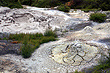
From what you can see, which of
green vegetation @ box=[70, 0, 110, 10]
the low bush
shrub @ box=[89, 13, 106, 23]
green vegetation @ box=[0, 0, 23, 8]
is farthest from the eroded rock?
green vegetation @ box=[70, 0, 110, 10]

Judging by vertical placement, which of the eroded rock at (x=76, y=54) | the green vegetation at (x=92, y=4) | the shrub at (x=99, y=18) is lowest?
the eroded rock at (x=76, y=54)

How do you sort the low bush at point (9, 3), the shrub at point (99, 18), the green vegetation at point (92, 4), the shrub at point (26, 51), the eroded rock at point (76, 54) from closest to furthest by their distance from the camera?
the eroded rock at point (76, 54) < the shrub at point (26, 51) < the shrub at point (99, 18) < the low bush at point (9, 3) < the green vegetation at point (92, 4)

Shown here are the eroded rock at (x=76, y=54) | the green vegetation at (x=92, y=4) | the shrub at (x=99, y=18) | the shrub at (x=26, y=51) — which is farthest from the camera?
the green vegetation at (x=92, y=4)

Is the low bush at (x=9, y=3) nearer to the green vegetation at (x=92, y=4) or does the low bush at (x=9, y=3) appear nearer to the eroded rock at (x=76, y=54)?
the green vegetation at (x=92, y=4)

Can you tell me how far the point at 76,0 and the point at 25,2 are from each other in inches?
545

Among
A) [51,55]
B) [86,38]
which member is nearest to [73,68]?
[51,55]

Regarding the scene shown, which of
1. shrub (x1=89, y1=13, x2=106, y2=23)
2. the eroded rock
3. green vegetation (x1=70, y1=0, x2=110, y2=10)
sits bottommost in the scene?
the eroded rock

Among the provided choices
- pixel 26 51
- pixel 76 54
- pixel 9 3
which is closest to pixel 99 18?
pixel 76 54

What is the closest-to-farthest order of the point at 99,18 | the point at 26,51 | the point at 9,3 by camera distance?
1. the point at 26,51
2. the point at 99,18
3. the point at 9,3

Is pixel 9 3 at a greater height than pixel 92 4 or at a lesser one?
greater

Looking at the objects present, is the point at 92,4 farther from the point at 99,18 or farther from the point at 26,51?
the point at 26,51

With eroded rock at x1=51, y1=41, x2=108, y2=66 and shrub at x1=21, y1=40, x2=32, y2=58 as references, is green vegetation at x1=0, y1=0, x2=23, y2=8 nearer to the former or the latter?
shrub at x1=21, y1=40, x2=32, y2=58

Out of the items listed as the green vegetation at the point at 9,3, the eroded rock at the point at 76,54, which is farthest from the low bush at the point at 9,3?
the eroded rock at the point at 76,54

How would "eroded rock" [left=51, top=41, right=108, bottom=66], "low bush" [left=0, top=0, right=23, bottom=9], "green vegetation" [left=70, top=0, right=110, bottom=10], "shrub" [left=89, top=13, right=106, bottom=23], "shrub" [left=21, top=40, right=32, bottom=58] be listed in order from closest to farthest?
"eroded rock" [left=51, top=41, right=108, bottom=66], "shrub" [left=21, top=40, right=32, bottom=58], "shrub" [left=89, top=13, right=106, bottom=23], "low bush" [left=0, top=0, right=23, bottom=9], "green vegetation" [left=70, top=0, right=110, bottom=10]
